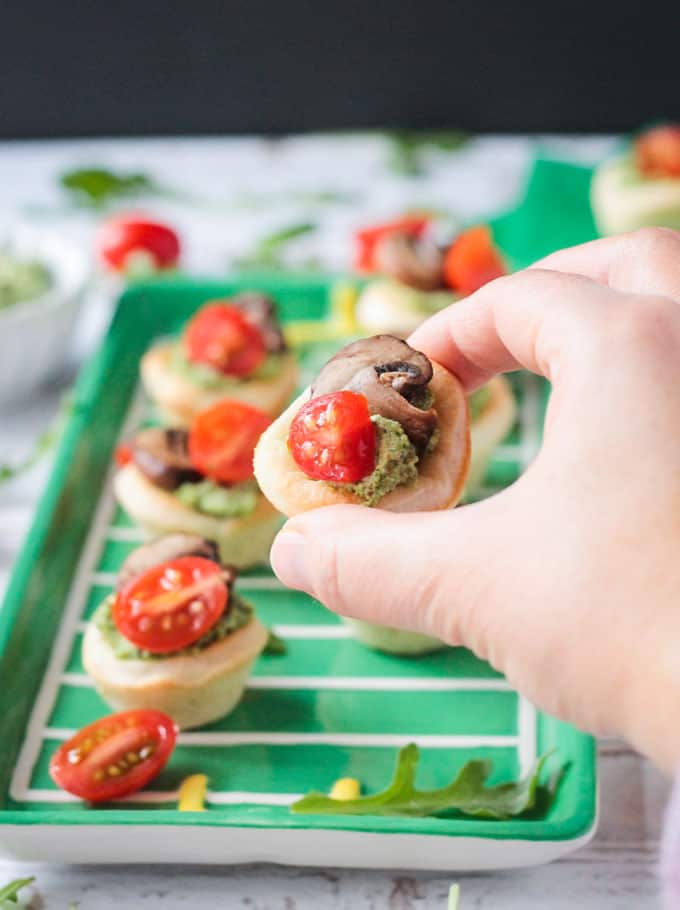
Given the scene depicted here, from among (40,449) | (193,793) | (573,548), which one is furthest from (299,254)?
(573,548)

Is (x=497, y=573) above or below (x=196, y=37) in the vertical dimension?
above

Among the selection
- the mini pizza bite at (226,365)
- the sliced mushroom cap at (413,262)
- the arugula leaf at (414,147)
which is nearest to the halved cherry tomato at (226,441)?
the mini pizza bite at (226,365)

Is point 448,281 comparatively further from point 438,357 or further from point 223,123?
point 223,123

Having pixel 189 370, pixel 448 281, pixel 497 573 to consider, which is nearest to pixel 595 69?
pixel 448 281

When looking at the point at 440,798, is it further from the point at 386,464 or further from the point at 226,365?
the point at 226,365

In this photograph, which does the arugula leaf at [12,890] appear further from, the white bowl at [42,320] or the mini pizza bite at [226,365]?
the white bowl at [42,320]
